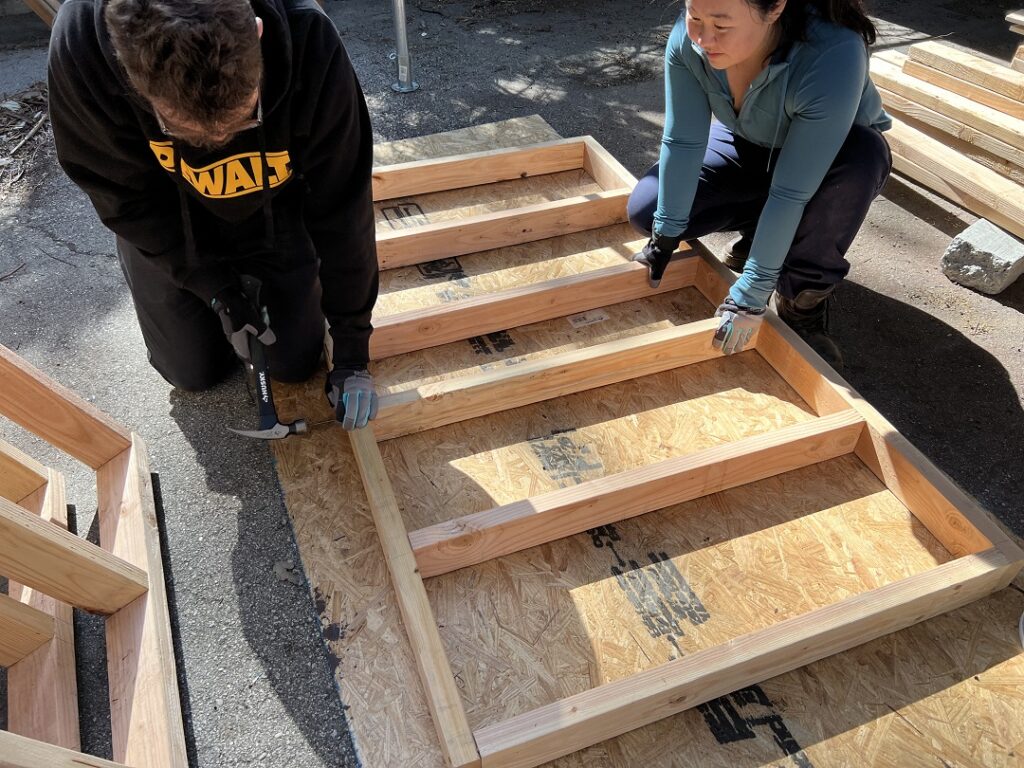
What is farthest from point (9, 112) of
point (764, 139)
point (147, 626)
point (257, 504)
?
point (764, 139)

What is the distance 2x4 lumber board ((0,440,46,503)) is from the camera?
2293 millimetres

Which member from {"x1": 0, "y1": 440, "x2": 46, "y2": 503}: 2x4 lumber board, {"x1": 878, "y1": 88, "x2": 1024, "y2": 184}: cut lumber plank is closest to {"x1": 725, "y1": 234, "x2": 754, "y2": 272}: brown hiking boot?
{"x1": 878, "y1": 88, "x2": 1024, "y2": 184}: cut lumber plank

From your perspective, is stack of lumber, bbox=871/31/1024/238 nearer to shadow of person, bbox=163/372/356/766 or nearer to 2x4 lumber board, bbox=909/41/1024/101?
2x4 lumber board, bbox=909/41/1024/101

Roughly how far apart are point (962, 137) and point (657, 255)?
2.35 metres

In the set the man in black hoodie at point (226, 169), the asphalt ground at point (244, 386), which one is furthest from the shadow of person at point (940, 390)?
the man in black hoodie at point (226, 169)

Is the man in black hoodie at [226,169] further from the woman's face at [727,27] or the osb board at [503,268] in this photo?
the woman's face at [727,27]

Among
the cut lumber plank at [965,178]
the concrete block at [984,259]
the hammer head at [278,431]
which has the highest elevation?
the cut lumber plank at [965,178]

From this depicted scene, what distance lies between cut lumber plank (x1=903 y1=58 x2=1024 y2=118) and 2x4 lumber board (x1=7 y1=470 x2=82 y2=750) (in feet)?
16.3

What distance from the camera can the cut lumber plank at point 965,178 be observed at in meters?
3.48

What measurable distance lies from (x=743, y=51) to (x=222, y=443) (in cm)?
227

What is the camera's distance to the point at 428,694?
5.92 feet

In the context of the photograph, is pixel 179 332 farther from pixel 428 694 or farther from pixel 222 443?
pixel 428 694

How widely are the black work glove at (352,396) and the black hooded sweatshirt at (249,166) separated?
0.04 metres

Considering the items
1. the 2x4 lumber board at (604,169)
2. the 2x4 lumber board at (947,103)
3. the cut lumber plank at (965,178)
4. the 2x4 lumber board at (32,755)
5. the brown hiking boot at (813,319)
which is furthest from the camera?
the 2x4 lumber board at (947,103)
